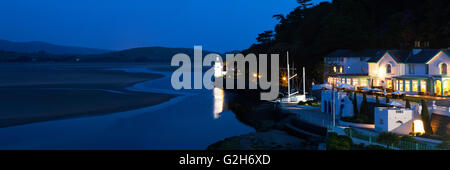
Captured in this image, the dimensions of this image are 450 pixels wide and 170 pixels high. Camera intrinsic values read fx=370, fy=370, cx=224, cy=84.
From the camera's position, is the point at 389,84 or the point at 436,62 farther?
the point at 389,84

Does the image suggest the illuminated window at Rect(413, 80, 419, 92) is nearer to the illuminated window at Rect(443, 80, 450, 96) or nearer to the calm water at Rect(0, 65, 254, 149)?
the illuminated window at Rect(443, 80, 450, 96)

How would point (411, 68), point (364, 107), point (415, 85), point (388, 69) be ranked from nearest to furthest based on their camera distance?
point (364, 107) → point (415, 85) → point (411, 68) → point (388, 69)

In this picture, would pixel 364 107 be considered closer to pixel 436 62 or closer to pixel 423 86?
pixel 423 86

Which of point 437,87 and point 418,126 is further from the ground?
point 437,87

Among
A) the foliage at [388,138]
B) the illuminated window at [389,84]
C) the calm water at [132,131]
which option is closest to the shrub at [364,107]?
the foliage at [388,138]

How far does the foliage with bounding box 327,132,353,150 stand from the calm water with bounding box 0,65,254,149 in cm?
844

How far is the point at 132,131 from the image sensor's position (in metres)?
28.1

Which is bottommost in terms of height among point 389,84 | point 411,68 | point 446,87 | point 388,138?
point 388,138

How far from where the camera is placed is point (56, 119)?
32.4 m

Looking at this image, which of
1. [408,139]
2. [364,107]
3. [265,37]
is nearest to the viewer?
[408,139]

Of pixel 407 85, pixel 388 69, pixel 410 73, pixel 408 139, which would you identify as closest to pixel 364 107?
pixel 408 139

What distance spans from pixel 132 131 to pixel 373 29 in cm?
4836

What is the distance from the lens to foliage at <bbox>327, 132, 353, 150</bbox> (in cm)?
1834
